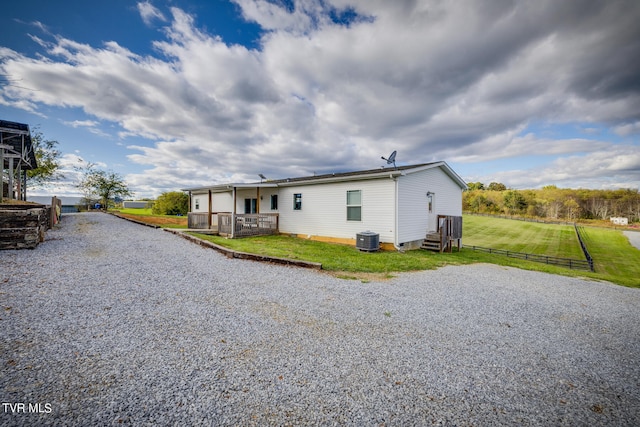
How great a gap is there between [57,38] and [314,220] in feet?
41.7

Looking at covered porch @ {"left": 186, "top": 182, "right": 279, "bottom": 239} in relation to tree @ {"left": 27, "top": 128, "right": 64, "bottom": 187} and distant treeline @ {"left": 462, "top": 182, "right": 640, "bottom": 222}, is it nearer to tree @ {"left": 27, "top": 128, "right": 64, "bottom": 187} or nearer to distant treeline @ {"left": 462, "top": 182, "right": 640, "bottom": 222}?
tree @ {"left": 27, "top": 128, "right": 64, "bottom": 187}

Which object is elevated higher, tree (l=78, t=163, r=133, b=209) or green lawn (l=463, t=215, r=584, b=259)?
tree (l=78, t=163, r=133, b=209)

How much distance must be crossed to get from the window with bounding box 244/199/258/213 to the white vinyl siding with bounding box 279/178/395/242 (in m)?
2.62

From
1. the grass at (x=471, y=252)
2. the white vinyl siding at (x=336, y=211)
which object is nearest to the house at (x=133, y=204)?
the grass at (x=471, y=252)

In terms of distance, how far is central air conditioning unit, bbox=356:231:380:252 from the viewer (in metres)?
10.8

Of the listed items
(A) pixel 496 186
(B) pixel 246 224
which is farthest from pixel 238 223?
(A) pixel 496 186

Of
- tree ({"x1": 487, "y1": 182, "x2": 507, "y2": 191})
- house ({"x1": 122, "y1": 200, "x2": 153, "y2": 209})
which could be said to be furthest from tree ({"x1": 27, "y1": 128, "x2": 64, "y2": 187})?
tree ({"x1": 487, "y1": 182, "x2": 507, "y2": 191})

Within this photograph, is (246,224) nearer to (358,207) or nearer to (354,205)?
(354,205)

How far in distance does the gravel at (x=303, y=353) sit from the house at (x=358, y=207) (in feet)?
19.5

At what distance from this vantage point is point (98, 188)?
37.8 metres

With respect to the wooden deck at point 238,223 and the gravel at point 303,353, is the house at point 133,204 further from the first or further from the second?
the gravel at point 303,353

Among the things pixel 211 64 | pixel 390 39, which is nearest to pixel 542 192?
pixel 390 39

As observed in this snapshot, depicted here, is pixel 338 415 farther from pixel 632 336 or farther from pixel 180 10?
pixel 180 10

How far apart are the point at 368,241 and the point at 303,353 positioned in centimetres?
809
